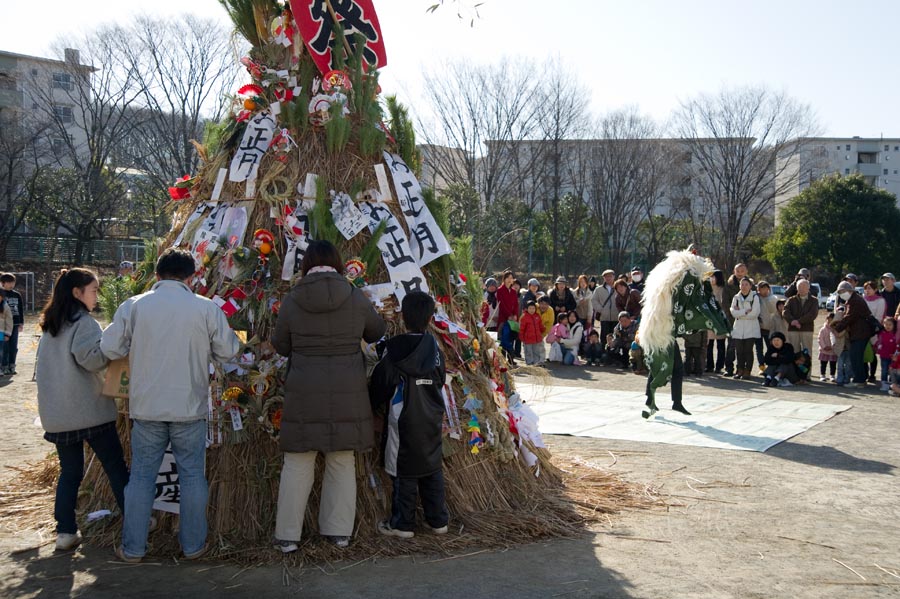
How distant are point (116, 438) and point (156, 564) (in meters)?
0.82

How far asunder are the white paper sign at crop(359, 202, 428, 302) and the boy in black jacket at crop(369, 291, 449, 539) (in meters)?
0.47

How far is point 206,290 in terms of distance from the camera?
17.8ft

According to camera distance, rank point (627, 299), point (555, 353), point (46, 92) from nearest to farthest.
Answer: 1. point (555, 353)
2. point (627, 299)
3. point (46, 92)

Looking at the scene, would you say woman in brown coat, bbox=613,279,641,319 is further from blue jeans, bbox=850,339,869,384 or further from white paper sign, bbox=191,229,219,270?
white paper sign, bbox=191,229,219,270

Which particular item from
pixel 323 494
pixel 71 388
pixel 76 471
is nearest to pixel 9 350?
pixel 76 471

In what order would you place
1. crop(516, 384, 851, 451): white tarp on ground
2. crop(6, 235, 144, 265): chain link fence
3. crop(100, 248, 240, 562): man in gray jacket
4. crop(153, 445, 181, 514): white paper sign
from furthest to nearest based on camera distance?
crop(6, 235, 144, 265): chain link fence < crop(516, 384, 851, 451): white tarp on ground < crop(153, 445, 181, 514): white paper sign < crop(100, 248, 240, 562): man in gray jacket

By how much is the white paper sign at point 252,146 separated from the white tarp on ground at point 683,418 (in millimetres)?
4436

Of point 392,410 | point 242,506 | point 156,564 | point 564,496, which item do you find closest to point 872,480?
point 564,496

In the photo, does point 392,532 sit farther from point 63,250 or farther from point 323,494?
point 63,250

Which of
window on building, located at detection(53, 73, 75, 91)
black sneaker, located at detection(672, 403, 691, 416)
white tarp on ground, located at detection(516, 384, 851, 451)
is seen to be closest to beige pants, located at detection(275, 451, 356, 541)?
white tarp on ground, located at detection(516, 384, 851, 451)

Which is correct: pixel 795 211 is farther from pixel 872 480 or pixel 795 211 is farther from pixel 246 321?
pixel 246 321

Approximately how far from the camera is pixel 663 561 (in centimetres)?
468

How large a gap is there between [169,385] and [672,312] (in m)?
6.19

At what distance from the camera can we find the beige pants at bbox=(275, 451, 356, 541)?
15.2 feet
